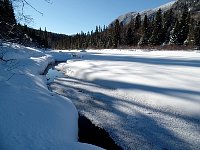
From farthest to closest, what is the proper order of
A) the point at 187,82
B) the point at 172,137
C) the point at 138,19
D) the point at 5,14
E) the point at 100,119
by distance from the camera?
1. the point at 138,19
2. the point at 187,82
3. the point at 100,119
4. the point at 5,14
5. the point at 172,137

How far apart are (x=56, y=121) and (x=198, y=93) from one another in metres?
4.14

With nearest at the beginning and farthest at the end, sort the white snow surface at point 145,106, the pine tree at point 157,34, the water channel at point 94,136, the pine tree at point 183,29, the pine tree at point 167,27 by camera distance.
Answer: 1. the water channel at point 94,136
2. the white snow surface at point 145,106
3. the pine tree at point 183,29
4. the pine tree at point 157,34
5. the pine tree at point 167,27

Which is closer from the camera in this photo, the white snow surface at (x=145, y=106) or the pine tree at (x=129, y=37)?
the white snow surface at (x=145, y=106)

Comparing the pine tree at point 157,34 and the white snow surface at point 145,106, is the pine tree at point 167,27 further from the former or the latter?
the white snow surface at point 145,106

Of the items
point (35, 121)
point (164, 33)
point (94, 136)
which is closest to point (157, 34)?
point (164, 33)

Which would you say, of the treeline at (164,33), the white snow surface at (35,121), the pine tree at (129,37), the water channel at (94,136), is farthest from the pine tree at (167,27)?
the water channel at (94,136)

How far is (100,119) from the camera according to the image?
23.1 ft

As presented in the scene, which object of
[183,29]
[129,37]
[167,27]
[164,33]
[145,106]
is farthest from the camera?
[129,37]

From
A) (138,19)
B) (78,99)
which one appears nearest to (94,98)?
(78,99)

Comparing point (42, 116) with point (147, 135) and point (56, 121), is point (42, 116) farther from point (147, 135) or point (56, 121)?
point (147, 135)

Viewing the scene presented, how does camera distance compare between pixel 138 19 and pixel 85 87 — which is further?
pixel 138 19

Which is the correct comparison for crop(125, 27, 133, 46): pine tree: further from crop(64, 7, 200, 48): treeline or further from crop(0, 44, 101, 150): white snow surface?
crop(0, 44, 101, 150): white snow surface

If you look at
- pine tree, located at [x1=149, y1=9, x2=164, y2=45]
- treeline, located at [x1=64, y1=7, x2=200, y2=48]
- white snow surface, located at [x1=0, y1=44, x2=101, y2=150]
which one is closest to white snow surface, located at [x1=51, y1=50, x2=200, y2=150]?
white snow surface, located at [x1=0, y1=44, x2=101, y2=150]

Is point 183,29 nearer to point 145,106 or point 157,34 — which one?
point 157,34
